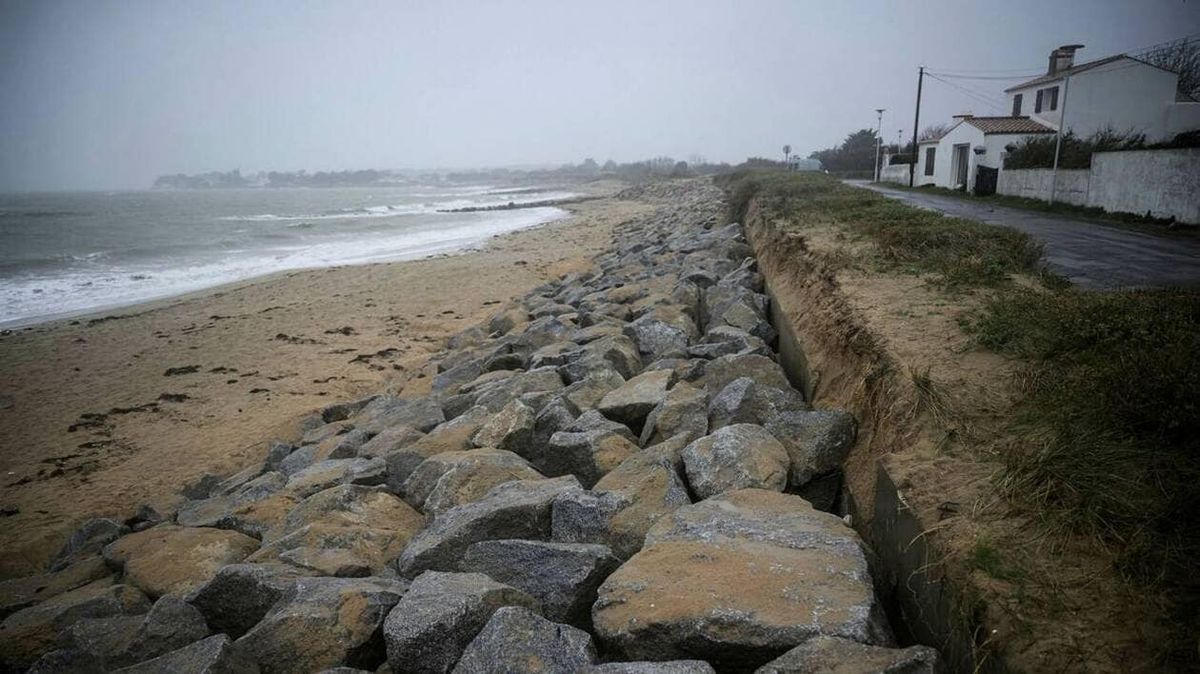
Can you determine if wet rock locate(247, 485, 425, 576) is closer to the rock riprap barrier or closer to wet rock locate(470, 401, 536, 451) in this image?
the rock riprap barrier

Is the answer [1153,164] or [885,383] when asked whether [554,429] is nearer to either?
[885,383]

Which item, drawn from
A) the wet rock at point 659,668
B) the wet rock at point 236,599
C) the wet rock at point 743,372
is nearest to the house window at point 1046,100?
the wet rock at point 743,372

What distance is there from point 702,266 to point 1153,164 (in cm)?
1137

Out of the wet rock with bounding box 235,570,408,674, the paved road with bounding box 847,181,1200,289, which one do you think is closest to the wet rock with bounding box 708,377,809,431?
the wet rock with bounding box 235,570,408,674

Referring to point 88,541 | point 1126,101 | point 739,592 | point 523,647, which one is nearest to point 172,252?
point 88,541

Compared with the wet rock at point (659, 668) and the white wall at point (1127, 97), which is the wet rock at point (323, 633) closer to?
the wet rock at point (659, 668)

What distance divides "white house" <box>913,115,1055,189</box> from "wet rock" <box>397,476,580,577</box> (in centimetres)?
2712

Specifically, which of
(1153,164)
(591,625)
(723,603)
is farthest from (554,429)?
(1153,164)

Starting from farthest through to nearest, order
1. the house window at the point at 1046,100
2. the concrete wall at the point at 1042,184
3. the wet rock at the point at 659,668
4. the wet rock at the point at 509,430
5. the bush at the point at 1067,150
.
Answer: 1. the house window at the point at 1046,100
2. the bush at the point at 1067,150
3. the concrete wall at the point at 1042,184
4. the wet rock at the point at 509,430
5. the wet rock at the point at 659,668

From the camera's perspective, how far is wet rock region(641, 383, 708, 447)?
13.3 feet

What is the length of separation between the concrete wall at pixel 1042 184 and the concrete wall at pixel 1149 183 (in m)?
0.64

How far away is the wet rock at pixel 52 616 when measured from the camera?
3.08 metres

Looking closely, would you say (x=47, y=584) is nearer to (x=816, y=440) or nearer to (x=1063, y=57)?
(x=816, y=440)

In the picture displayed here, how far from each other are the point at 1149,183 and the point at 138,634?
18.5m
